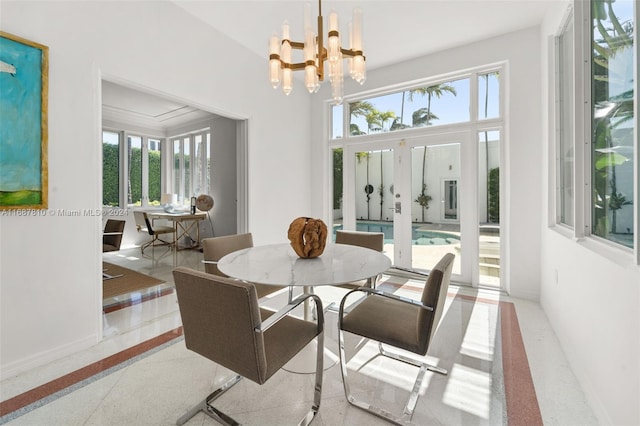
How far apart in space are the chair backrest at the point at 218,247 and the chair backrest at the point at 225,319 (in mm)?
808

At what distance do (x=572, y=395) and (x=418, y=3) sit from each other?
3311 mm

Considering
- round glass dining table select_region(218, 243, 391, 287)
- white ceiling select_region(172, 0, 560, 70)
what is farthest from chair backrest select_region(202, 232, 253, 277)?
white ceiling select_region(172, 0, 560, 70)

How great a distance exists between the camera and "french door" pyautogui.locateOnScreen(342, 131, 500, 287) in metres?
3.61

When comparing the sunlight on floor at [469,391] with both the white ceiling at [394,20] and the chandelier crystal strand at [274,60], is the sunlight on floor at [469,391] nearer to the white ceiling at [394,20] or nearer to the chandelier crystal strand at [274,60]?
the chandelier crystal strand at [274,60]

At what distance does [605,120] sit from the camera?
163 centimetres

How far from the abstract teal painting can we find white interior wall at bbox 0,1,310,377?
0.22 ft

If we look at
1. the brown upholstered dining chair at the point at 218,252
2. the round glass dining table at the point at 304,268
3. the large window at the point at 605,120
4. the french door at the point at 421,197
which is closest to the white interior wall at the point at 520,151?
the french door at the point at 421,197

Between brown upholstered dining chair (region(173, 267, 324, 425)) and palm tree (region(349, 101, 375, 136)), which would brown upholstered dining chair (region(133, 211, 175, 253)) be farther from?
brown upholstered dining chair (region(173, 267, 324, 425))

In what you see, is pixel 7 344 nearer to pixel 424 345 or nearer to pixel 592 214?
pixel 424 345

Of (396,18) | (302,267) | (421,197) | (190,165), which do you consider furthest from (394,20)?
(190,165)

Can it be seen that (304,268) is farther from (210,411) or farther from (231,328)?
(210,411)

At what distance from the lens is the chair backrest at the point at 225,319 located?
1.08 m

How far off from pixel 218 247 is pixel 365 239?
A: 4.20 ft

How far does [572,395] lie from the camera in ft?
5.33
